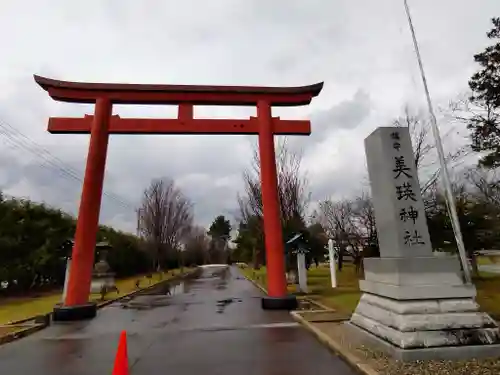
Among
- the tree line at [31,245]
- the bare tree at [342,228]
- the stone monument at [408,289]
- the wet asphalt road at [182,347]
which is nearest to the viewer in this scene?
the stone monument at [408,289]

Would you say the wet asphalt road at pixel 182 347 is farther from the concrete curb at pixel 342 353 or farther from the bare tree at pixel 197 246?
the bare tree at pixel 197 246

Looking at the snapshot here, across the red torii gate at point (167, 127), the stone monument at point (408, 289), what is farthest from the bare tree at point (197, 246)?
the stone monument at point (408, 289)

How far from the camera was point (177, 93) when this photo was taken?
512 inches

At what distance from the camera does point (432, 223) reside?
20656mm

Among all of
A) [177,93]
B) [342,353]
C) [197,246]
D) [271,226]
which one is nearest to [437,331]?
[342,353]

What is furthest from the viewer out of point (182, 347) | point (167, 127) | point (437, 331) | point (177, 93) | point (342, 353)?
point (177, 93)

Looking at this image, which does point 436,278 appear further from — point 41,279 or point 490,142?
point 41,279

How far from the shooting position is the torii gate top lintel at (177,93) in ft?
41.3

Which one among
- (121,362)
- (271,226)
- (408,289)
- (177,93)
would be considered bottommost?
(121,362)

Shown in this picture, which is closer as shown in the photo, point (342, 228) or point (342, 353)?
point (342, 353)

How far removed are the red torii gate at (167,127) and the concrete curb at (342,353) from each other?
3.97 m

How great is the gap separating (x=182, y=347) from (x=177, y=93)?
29.2ft

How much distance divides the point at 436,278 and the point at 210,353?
164 inches

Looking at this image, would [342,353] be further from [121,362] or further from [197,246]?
[197,246]
